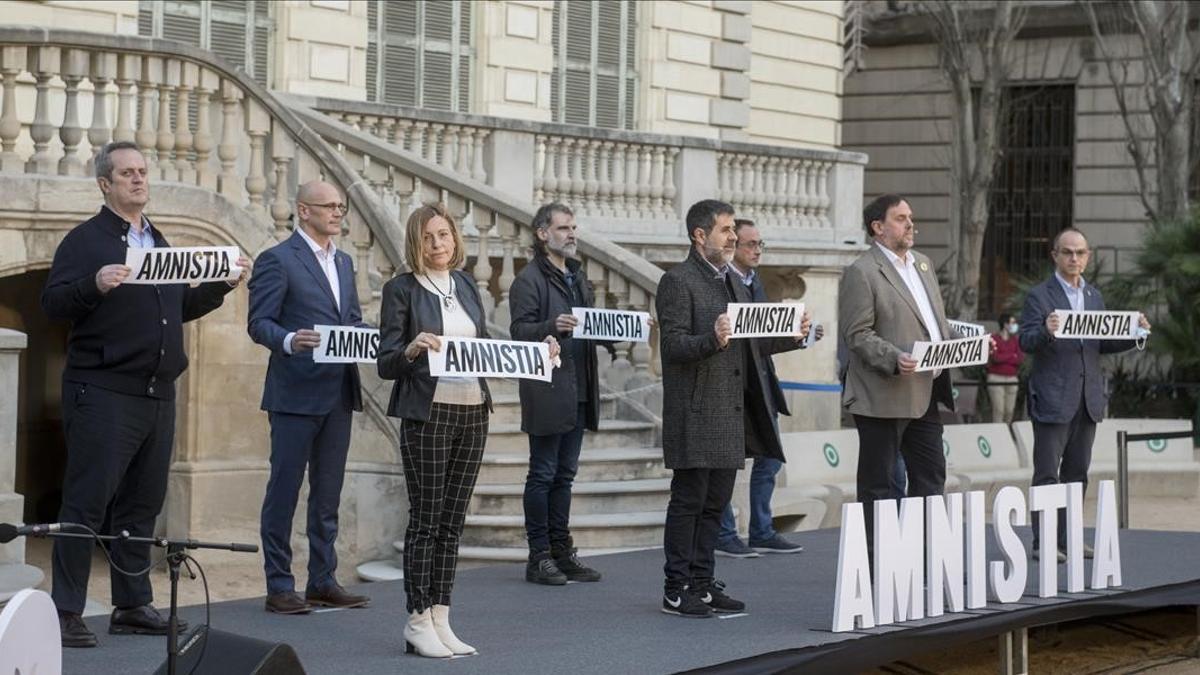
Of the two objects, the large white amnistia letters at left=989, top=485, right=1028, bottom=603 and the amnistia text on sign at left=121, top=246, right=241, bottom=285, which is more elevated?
the amnistia text on sign at left=121, top=246, right=241, bottom=285

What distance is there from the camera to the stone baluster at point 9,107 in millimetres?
11484

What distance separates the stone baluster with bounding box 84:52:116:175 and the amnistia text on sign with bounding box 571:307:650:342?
10.0 ft

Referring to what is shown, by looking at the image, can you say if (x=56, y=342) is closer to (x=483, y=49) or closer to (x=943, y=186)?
(x=483, y=49)

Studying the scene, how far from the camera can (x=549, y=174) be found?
55.8 feet

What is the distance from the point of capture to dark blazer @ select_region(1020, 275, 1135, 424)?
434 inches

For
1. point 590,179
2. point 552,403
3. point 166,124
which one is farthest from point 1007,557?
point 590,179

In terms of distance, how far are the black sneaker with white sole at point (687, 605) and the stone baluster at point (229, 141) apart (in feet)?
14.5

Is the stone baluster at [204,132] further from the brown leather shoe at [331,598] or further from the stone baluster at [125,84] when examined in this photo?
the brown leather shoe at [331,598]

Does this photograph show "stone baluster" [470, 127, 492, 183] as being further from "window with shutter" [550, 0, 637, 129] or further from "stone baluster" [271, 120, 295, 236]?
"window with shutter" [550, 0, 637, 129]

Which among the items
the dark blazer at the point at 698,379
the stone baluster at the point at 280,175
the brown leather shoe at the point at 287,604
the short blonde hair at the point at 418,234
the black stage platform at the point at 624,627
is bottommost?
the black stage platform at the point at 624,627

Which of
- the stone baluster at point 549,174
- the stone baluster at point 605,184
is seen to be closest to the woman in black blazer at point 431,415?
the stone baluster at point 549,174

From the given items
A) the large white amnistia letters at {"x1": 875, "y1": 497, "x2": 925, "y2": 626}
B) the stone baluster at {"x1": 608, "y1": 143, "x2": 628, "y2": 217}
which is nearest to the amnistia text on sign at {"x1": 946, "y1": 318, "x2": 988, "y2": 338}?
the large white amnistia letters at {"x1": 875, "y1": 497, "x2": 925, "y2": 626}

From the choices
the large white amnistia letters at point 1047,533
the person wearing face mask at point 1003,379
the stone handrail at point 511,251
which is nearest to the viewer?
the large white amnistia letters at point 1047,533

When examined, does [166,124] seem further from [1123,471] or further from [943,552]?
[1123,471]
